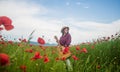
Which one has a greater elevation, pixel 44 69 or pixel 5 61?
pixel 5 61

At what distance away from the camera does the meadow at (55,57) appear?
9.58 ft

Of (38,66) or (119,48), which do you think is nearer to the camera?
(38,66)

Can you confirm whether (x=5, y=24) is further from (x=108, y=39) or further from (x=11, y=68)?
(x=108, y=39)

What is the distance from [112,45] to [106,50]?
467 mm

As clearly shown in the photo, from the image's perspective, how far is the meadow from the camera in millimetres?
2920

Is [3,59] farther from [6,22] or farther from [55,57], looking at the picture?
[55,57]

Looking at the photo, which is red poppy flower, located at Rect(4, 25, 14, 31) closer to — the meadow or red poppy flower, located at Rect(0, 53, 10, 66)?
the meadow

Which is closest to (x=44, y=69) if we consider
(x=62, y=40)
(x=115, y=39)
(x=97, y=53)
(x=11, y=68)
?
(x=11, y=68)

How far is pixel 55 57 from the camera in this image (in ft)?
17.5

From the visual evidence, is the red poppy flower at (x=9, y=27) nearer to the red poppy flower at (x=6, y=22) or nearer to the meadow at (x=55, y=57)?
the red poppy flower at (x=6, y=22)

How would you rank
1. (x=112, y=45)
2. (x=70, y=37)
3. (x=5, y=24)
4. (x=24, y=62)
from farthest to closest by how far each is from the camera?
(x=112, y=45), (x=70, y=37), (x=24, y=62), (x=5, y=24)

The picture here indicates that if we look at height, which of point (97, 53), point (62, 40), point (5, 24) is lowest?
point (97, 53)

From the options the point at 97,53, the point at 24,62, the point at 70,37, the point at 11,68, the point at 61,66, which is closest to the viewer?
the point at 11,68

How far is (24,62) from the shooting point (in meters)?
3.10
